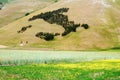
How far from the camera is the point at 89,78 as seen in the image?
111 feet

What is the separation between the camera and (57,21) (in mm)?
163750

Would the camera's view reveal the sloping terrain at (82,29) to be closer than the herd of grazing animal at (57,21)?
Yes

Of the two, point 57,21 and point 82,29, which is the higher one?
point 57,21

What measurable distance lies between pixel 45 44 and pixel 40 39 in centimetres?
578

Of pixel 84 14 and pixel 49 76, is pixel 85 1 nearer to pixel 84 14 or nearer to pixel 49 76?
pixel 84 14

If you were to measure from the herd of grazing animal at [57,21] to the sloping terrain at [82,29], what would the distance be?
2000 millimetres

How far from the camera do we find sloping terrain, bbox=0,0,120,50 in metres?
140

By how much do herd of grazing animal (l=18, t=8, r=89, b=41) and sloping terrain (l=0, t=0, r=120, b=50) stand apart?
6.56 ft

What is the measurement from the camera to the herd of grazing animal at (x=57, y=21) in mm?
150000

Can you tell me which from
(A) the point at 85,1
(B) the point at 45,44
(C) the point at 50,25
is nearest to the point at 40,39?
(B) the point at 45,44

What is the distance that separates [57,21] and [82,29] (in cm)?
1682

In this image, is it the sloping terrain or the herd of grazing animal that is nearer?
the sloping terrain

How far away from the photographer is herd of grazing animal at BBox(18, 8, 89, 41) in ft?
492

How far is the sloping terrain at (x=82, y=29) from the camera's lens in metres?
140
